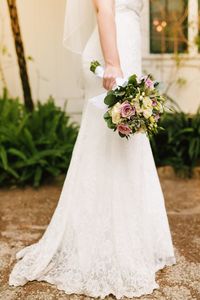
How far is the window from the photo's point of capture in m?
6.37

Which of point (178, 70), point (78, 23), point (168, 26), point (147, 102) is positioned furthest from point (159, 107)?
point (168, 26)

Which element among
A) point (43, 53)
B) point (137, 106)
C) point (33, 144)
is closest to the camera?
point (137, 106)

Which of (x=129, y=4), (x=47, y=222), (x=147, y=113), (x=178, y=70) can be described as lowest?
(x=47, y=222)

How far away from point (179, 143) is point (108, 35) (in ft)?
10.9

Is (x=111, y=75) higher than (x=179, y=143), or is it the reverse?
(x=111, y=75)

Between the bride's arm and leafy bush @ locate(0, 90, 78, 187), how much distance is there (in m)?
2.61

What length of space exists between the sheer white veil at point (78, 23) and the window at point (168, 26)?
3458 mm

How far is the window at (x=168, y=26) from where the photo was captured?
6.37m

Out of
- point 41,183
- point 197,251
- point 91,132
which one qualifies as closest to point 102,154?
point 91,132

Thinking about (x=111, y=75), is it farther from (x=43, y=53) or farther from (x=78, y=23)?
(x=43, y=53)

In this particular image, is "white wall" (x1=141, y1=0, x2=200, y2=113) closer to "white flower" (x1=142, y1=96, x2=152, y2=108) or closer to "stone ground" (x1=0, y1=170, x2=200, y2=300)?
"stone ground" (x1=0, y1=170, x2=200, y2=300)

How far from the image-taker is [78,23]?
10.3 ft

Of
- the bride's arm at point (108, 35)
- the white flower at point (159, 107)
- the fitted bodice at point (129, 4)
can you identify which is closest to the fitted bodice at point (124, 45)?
the fitted bodice at point (129, 4)

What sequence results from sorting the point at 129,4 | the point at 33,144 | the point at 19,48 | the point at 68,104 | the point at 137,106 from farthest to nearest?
1. the point at 68,104
2. the point at 19,48
3. the point at 33,144
4. the point at 129,4
5. the point at 137,106
